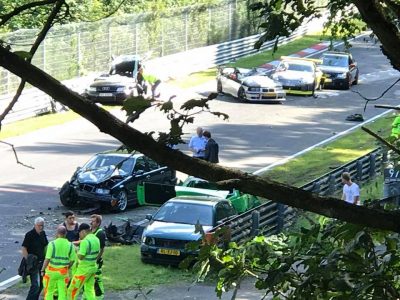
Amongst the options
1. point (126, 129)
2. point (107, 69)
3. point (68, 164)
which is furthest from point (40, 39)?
point (107, 69)

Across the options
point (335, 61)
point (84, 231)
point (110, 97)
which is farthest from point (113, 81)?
point (84, 231)

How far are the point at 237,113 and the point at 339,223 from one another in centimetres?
3304

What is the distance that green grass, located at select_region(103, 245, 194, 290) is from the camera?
17797mm

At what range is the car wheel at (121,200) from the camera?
2341 cm

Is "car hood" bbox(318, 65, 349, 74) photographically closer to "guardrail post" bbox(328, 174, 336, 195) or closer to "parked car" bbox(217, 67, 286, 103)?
"parked car" bbox(217, 67, 286, 103)

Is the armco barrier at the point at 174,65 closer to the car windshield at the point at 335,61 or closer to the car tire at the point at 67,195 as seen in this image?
the car windshield at the point at 335,61

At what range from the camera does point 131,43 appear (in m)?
45.0

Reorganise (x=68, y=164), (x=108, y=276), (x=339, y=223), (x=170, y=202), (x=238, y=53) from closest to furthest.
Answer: (x=339, y=223) → (x=108, y=276) → (x=170, y=202) → (x=68, y=164) → (x=238, y=53)

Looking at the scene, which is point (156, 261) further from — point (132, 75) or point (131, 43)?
point (131, 43)

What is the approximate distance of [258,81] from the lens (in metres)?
39.4

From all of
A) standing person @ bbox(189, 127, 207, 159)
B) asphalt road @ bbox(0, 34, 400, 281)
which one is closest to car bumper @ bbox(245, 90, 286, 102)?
asphalt road @ bbox(0, 34, 400, 281)

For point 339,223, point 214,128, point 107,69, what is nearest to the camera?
point 339,223

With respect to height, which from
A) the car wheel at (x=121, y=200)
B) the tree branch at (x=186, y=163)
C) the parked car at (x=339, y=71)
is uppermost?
the tree branch at (x=186, y=163)

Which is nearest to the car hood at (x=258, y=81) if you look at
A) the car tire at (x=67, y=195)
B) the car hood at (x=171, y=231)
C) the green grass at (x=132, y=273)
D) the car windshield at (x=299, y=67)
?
the car windshield at (x=299, y=67)
